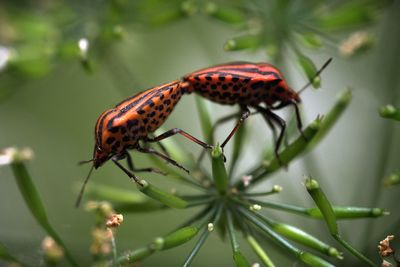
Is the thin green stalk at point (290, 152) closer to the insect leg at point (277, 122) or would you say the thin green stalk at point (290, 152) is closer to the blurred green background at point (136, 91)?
the insect leg at point (277, 122)

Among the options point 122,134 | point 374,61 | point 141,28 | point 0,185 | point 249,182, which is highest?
point 141,28

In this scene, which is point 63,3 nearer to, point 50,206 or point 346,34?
point 50,206

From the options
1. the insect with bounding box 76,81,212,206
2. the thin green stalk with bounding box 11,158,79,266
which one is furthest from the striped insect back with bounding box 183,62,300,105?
the thin green stalk with bounding box 11,158,79,266

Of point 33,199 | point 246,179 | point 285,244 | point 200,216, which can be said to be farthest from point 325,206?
point 33,199

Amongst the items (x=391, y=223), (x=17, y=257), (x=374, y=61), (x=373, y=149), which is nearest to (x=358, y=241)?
(x=391, y=223)

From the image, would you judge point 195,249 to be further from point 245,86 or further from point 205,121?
point 245,86

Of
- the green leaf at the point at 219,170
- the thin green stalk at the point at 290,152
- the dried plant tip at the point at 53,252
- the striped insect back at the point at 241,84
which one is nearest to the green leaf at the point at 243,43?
the striped insect back at the point at 241,84
